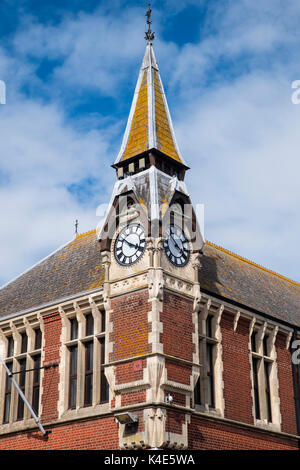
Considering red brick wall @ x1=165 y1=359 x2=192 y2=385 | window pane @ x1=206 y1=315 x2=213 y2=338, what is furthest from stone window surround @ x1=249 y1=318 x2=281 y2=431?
red brick wall @ x1=165 y1=359 x2=192 y2=385

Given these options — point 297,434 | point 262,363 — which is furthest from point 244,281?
point 297,434

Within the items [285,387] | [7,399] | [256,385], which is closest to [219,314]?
[256,385]

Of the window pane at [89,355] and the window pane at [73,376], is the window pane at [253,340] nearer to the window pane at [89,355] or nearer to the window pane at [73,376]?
the window pane at [89,355]

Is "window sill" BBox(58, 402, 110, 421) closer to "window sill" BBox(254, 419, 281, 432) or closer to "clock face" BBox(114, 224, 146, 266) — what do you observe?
"clock face" BBox(114, 224, 146, 266)

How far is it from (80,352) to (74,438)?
3.18m

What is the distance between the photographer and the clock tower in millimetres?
22609

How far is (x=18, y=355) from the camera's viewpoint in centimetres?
2823

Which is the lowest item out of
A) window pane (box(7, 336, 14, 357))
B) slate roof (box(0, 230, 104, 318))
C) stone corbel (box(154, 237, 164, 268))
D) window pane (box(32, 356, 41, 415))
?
window pane (box(32, 356, 41, 415))

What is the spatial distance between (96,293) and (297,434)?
10.8 meters

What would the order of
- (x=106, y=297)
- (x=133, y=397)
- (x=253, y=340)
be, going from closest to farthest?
(x=133, y=397)
(x=106, y=297)
(x=253, y=340)

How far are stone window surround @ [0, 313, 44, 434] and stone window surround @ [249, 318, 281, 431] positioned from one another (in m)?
8.79

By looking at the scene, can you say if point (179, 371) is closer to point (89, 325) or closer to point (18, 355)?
point (89, 325)

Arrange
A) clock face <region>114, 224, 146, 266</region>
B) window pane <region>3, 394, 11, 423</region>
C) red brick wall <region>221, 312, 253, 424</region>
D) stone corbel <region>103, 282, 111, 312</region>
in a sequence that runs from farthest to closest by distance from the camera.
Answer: window pane <region>3, 394, 11, 423</region> → red brick wall <region>221, 312, 253, 424</region> → stone corbel <region>103, 282, 111, 312</region> → clock face <region>114, 224, 146, 266</region>
